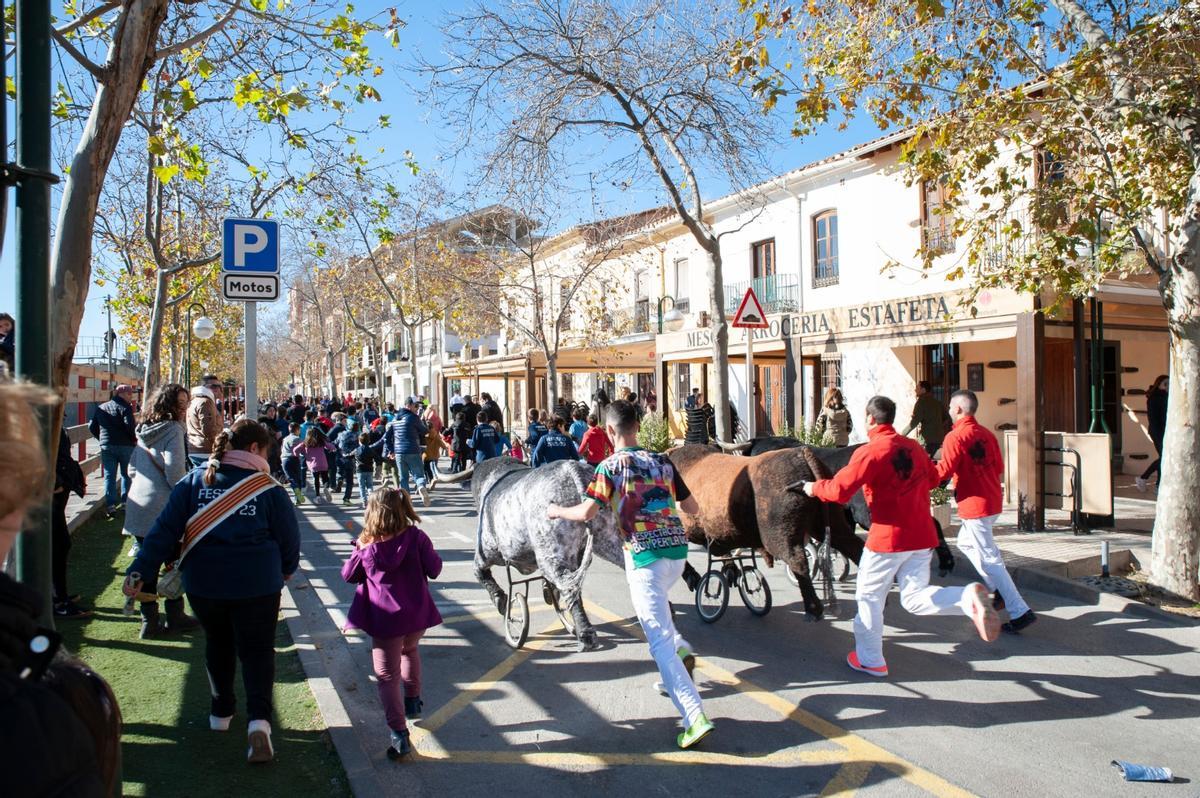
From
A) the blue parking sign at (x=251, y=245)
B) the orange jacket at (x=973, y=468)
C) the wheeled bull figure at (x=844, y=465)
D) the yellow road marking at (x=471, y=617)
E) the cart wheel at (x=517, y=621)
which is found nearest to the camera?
the cart wheel at (x=517, y=621)

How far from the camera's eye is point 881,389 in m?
18.5

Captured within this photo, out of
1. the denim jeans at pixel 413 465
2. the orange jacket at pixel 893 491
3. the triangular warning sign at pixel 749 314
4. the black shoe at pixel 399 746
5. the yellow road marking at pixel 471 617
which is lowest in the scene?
the yellow road marking at pixel 471 617

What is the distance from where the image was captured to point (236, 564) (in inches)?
168

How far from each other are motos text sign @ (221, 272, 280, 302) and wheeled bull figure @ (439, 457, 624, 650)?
2.41 metres

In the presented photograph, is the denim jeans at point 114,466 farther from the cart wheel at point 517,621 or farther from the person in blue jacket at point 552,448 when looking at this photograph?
the cart wheel at point 517,621

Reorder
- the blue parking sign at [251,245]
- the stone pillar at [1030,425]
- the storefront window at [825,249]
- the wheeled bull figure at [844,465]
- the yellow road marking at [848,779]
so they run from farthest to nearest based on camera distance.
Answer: the storefront window at [825,249], the stone pillar at [1030,425], the wheeled bull figure at [844,465], the blue parking sign at [251,245], the yellow road marking at [848,779]

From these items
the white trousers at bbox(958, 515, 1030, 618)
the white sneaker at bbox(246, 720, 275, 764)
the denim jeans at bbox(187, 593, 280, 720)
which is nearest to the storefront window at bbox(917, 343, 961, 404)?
the white trousers at bbox(958, 515, 1030, 618)

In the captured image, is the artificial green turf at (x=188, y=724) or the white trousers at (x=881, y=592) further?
the white trousers at (x=881, y=592)

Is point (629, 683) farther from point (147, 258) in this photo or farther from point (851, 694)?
point (147, 258)

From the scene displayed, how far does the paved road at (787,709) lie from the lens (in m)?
4.17

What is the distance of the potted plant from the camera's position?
34.5 feet

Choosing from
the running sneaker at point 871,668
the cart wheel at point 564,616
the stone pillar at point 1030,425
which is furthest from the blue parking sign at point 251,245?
the stone pillar at point 1030,425

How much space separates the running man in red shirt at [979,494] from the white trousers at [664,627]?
2.83 metres

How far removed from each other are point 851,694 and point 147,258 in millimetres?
18698
